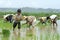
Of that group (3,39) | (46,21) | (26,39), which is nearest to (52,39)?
(26,39)

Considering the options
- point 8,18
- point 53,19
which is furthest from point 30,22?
point 8,18

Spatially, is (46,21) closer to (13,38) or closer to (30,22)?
(30,22)

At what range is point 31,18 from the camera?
55.8 ft

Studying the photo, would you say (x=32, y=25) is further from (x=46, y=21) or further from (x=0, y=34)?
(x=0, y=34)

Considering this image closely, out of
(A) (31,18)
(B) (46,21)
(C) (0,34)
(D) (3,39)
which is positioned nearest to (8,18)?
(B) (46,21)

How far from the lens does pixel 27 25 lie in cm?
1723

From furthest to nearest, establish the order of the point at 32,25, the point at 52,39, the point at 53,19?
the point at 53,19, the point at 32,25, the point at 52,39

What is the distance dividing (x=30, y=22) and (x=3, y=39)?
20.5 feet

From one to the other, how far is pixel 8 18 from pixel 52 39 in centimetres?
1018

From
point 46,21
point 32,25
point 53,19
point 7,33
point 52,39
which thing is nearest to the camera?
point 52,39

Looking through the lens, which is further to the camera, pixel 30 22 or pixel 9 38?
pixel 30 22

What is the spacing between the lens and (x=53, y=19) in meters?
18.9

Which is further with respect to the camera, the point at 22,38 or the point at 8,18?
the point at 8,18

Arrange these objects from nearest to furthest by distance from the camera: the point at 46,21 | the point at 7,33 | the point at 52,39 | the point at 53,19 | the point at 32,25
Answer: the point at 52,39 < the point at 7,33 < the point at 32,25 < the point at 53,19 < the point at 46,21
